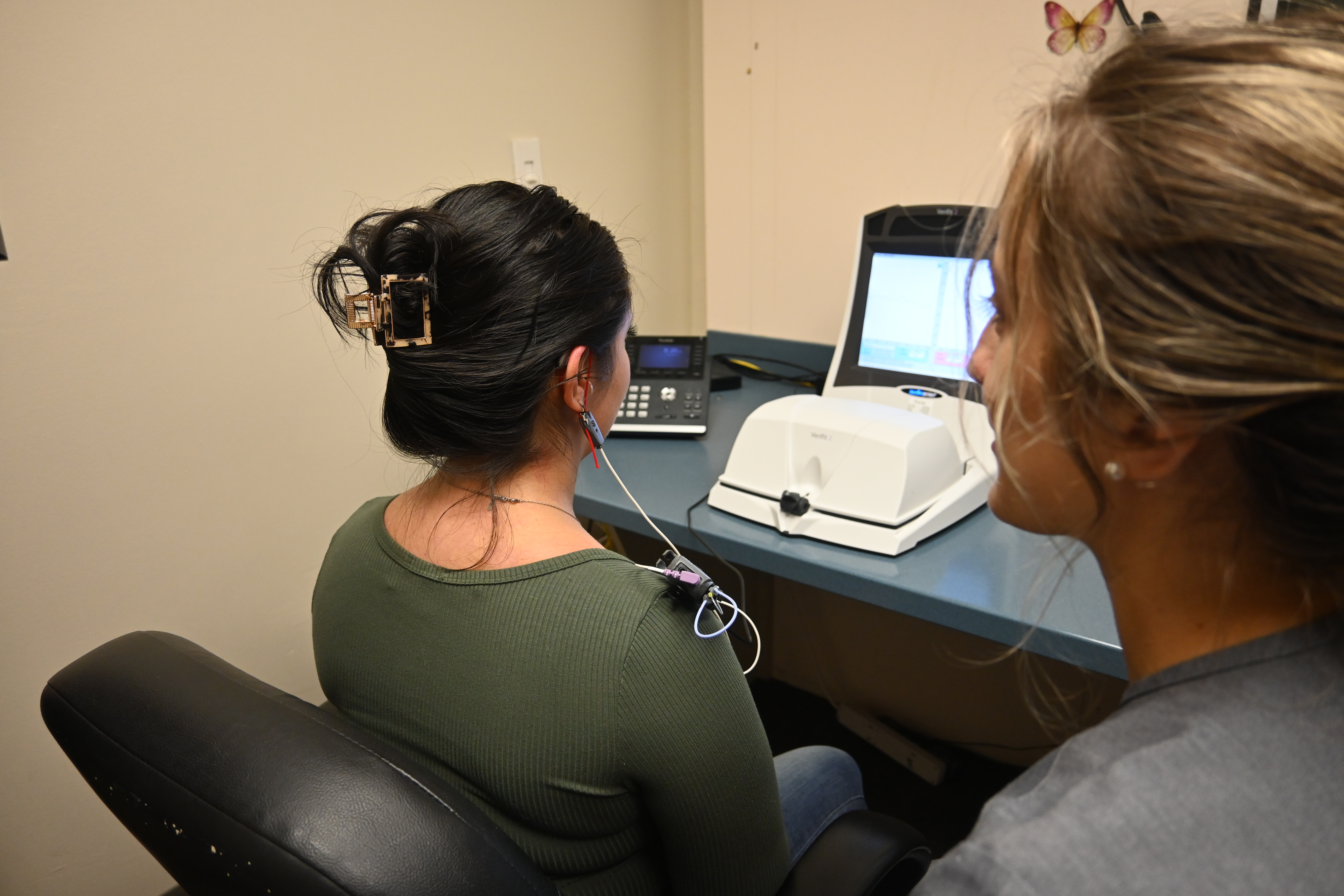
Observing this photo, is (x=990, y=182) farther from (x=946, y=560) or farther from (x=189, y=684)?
(x=189, y=684)

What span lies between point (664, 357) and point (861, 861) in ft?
3.24

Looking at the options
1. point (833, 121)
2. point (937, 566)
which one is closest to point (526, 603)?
point (937, 566)

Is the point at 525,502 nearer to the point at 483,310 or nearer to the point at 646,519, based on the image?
the point at 483,310

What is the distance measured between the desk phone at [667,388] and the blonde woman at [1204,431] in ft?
3.26

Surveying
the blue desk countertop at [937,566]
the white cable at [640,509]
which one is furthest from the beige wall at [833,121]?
the white cable at [640,509]

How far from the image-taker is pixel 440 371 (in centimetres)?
77

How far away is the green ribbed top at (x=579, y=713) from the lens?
0.67 metres

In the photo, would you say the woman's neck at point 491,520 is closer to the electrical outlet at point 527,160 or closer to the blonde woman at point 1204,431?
the blonde woman at point 1204,431

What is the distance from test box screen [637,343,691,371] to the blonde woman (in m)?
1.07

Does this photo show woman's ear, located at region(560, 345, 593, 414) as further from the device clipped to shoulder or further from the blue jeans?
the blue jeans

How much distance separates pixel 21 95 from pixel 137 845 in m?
1.15

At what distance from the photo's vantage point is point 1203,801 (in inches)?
15.9

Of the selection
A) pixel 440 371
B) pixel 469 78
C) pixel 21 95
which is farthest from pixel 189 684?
pixel 469 78

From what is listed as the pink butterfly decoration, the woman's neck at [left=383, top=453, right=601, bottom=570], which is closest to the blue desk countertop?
the woman's neck at [left=383, top=453, right=601, bottom=570]
